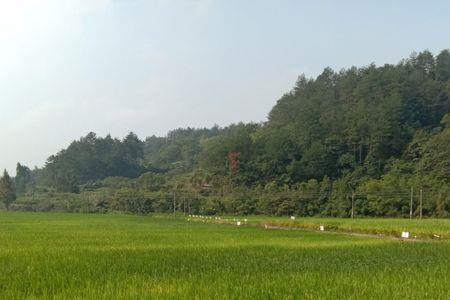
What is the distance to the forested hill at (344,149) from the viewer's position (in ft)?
247

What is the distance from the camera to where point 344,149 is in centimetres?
9756

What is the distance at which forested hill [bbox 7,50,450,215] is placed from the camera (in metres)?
75.4

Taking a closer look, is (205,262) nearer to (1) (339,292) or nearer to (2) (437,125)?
(1) (339,292)

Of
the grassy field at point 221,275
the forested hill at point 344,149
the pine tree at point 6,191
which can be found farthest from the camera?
the pine tree at point 6,191

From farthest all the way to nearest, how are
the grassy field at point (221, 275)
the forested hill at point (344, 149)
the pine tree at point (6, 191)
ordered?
the pine tree at point (6, 191) < the forested hill at point (344, 149) < the grassy field at point (221, 275)

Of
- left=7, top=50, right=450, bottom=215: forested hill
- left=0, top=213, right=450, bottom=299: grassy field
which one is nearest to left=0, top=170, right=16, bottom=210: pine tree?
→ left=7, top=50, right=450, bottom=215: forested hill

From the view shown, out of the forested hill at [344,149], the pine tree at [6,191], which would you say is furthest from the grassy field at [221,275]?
the pine tree at [6,191]

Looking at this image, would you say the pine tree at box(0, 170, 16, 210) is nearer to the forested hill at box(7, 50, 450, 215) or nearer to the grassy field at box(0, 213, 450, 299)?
the forested hill at box(7, 50, 450, 215)

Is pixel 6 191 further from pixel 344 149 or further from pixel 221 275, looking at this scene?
pixel 221 275

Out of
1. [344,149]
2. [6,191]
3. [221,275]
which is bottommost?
[6,191]

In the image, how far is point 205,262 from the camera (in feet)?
46.0

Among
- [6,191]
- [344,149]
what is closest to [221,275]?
[344,149]

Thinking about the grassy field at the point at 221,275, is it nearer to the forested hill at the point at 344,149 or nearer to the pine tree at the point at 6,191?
the forested hill at the point at 344,149

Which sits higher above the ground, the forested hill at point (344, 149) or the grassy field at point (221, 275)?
the forested hill at point (344, 149)
